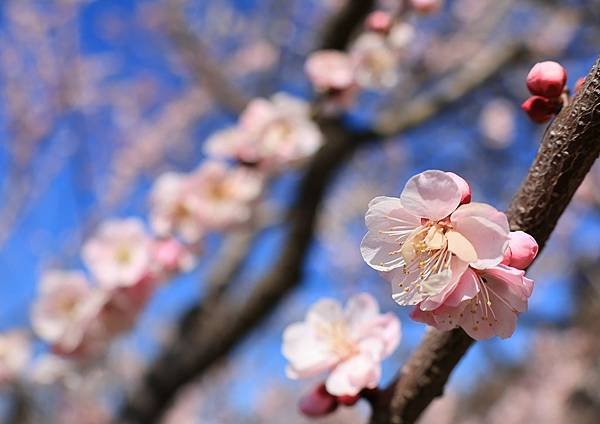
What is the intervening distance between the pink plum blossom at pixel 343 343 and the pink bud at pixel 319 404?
0.03m

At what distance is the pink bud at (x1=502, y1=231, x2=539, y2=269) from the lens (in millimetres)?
571

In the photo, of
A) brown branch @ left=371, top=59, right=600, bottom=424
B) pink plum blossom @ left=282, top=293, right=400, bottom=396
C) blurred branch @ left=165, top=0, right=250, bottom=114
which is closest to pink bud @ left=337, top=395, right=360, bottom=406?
pink plum blossom @ left=282, top=293, right=400, bottom=396

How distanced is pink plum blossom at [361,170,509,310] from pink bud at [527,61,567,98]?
219mm

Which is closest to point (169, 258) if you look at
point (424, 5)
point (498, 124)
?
point (424, 5)

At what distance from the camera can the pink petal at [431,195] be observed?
57 centimetres

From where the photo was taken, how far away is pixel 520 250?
22.5 inches

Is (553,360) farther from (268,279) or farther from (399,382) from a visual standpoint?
(399,382)

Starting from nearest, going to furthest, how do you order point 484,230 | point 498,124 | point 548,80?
point 484,230 < point 548,80 < point 498,124

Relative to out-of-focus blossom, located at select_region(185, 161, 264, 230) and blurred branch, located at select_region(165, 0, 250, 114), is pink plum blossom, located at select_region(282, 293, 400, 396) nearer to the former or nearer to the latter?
out-of-focus blossom, located at select_region(185, 161, 264, 230)

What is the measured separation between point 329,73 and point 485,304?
5.27ft

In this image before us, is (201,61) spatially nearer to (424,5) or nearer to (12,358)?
(12,358)

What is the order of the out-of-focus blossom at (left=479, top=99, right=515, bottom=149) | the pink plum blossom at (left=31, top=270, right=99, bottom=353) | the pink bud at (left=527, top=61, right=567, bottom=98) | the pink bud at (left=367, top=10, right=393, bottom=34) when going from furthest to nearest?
the out-of-focus blossom at (left=479, top=99, right=515, bottom=149) → the pink bud at (left=367, top=10, right=393, bottom=34) → the pink plum blossom at (left=31, top=270, right=99, bottom=353) → the pink bud at (left=527, top=61, right=567, bottom=98)

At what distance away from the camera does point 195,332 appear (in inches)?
132

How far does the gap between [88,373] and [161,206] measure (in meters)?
0.60
